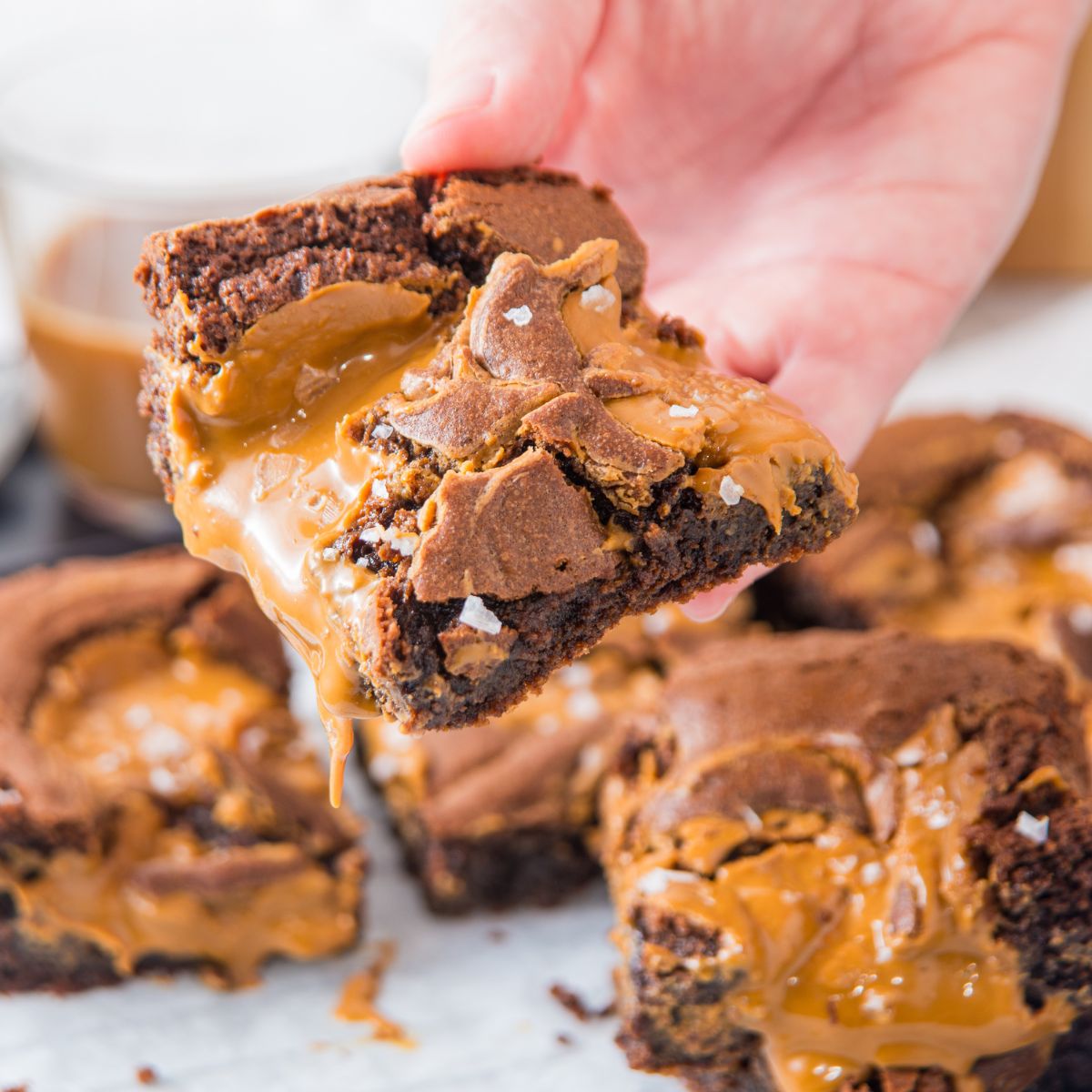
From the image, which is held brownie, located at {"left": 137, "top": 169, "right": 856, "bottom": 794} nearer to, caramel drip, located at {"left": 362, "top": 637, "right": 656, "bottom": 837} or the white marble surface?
caramel drip, located at {"left": 362, "top": 637, "right": 656, "bottom": 837}

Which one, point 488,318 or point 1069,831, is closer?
point 488,318

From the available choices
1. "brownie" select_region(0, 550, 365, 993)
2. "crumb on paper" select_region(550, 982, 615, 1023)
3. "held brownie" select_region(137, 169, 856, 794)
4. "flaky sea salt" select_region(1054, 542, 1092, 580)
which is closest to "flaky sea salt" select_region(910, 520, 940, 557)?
"flaky sea salt" select_region(1054, 542, 1092, 580)

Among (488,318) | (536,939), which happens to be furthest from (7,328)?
(488,318)

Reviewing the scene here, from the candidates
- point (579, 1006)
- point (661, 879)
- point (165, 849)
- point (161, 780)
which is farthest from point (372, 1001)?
point (661, 879)

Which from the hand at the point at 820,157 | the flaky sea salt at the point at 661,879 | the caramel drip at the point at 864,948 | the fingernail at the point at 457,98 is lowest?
the caramel drip at the point at 864,948

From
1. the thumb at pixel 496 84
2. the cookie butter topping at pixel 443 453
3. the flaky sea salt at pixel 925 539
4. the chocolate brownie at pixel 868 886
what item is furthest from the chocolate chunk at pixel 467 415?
the flaky sea salt at pixel 925 539

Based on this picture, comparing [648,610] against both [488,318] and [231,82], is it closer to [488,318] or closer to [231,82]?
[488,318]

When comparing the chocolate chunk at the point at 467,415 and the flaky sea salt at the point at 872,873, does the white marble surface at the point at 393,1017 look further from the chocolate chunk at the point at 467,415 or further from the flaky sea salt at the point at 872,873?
the chocolate chunk at the point at 467,415
